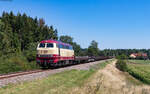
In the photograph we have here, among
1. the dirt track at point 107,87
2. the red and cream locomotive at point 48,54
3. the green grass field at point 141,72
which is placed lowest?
the green grass field at point 141,72

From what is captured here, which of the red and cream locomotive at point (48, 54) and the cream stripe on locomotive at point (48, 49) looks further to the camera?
the cream stripe on locomotive at point (48, 49)

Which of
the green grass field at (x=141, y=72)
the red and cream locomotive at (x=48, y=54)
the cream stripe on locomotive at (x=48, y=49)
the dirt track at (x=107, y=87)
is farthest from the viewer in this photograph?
the green grass field at (x=141, y=72)

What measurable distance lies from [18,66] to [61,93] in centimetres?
1415

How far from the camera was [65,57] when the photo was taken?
26016 mm

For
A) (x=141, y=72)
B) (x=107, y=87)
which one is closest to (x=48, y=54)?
(x=107, y=87)

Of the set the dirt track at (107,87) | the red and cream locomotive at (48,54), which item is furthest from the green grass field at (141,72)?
the dirt track at (107,87)

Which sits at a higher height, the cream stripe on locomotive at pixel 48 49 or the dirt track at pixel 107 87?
the cream stripe on locomotive at pixel 48 49

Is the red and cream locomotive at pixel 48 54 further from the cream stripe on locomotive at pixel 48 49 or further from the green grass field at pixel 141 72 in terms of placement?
the green grass field at pixel 141 72

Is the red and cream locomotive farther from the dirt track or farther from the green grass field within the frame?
the green grass field

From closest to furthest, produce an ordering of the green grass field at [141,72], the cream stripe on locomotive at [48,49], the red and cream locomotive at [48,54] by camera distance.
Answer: the red and cream locomotive at [48,54] < the cream stripe on locomotive at [48,49] < the green grass field at [141,72]

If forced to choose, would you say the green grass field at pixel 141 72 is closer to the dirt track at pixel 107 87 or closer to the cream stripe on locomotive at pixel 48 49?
the dirt track at pixel 107 87

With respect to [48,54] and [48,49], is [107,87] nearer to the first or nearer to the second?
[48,54]

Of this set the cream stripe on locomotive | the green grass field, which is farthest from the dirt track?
the green grass field

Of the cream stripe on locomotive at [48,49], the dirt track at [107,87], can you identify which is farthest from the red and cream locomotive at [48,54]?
the dirt track at [107,87]
